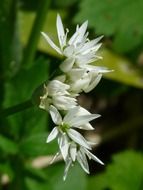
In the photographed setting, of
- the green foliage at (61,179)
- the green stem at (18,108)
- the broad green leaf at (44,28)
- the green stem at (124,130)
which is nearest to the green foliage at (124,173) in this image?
the green foliage at (61,179)

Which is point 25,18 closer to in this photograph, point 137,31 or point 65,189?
point 137,31

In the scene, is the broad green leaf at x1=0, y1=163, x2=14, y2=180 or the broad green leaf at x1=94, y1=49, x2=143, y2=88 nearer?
the broad green leaf at x1=0, y1=163, x2=14, y2=180

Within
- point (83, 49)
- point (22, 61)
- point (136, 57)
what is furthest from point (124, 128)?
point (83, 49)

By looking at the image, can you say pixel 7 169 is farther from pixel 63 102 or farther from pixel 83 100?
pixel 83 100

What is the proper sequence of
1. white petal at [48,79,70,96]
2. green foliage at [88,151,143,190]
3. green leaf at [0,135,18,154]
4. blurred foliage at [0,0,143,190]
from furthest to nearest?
green foliage at [88,151,143,190] → blurred foliage at [0,0,143,190] → green leaf at [0,135,18,154] → white petal at [48,79,70,96]

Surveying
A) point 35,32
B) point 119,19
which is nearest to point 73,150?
point 35,32

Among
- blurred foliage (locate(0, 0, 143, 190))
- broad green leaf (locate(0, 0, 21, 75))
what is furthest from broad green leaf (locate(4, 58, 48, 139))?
broad green leaf (locate(0, 0, 21, 75))

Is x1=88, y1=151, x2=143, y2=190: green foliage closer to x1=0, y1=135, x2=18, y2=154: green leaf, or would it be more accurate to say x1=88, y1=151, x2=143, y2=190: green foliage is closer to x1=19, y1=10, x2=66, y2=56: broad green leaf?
x1=0, y1=135, x2=18, y2=154: green leaf
